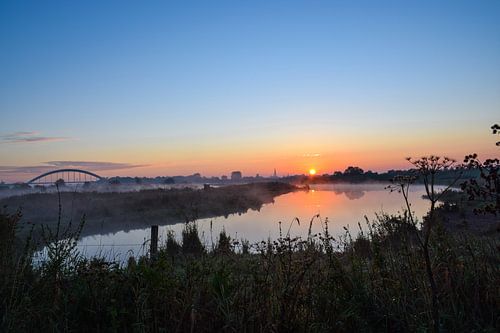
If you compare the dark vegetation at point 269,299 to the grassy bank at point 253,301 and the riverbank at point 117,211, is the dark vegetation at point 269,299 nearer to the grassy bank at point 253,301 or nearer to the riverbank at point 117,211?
the grassy bank at point 253,301

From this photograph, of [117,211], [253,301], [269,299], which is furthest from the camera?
[117,211]

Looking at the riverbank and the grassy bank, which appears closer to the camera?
the grassy bank

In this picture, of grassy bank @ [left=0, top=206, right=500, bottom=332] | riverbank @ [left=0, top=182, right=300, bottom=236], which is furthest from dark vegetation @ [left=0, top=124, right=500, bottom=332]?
riverbank @ [left=0, top=182, right=300, bottom=236]

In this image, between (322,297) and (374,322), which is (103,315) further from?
(374,322)

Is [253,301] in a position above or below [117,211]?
above

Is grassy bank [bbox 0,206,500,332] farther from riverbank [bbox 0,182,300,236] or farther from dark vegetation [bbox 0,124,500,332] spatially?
riverbank [bbox 0,182,300,236]

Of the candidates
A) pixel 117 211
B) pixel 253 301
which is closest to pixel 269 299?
pixel 253 301

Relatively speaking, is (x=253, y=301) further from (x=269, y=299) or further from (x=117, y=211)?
(x=117, y=211)

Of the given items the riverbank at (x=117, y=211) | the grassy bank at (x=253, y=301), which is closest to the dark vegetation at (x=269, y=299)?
the grassy bank at (x=253, y=301)

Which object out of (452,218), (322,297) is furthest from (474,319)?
(452,218)

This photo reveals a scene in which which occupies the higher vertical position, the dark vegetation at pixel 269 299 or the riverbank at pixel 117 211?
the dark vegetation at pixel 269 299

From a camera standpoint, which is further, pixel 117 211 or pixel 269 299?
pixel 117 211

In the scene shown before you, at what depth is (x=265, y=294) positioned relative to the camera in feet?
12.8

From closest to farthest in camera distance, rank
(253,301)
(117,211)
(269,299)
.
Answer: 1. (269,299)
2. (253,301)
3. (117,211)
